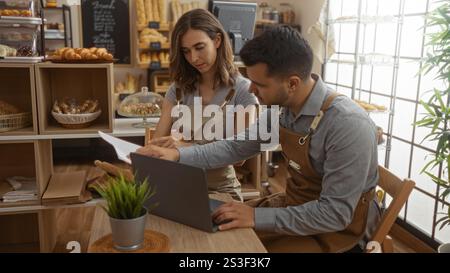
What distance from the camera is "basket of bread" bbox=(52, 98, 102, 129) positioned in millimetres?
2240

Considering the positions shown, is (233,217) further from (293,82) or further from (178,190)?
(293,82)

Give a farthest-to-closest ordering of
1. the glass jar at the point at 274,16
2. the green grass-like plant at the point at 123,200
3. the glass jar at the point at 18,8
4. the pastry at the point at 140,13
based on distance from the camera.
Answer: the glass jar at the point at 274,16
the pastry at the point at 140,13
the glass jar at the point at 18,8
the green grass-like plant at the point at 123,200

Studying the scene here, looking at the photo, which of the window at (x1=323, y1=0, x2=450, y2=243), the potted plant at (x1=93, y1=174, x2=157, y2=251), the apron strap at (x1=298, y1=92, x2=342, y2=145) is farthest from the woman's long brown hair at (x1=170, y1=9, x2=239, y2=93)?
the window at (x1=323, y1=0, x2=450, y2=243)

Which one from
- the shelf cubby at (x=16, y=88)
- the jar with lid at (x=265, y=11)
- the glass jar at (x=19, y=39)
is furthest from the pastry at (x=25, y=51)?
the jar with lid at (x=265, y=11)

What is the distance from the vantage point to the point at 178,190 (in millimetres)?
1175

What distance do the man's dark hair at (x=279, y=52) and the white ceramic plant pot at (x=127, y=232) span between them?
59cm

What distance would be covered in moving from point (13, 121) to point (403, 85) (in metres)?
2.76

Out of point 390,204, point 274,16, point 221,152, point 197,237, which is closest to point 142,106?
point 221,152

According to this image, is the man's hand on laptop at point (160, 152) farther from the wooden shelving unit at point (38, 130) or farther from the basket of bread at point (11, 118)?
the basket of bread at point (11, 118)

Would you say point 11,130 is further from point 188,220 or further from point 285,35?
point 285,35

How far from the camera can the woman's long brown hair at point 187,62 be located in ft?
6.07
